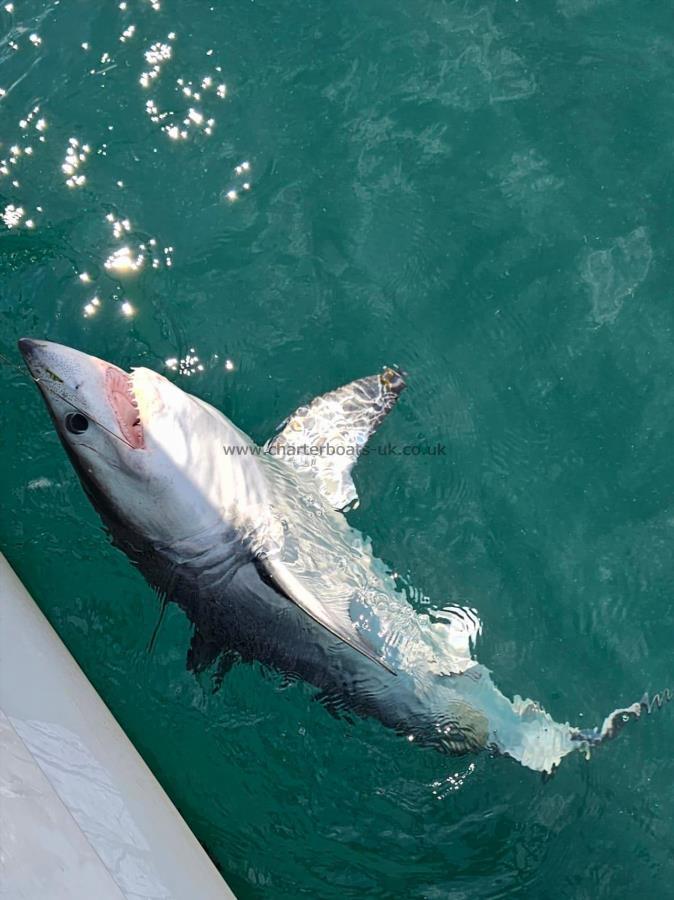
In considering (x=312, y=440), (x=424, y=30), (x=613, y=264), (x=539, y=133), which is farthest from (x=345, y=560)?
(x=424, y=30)

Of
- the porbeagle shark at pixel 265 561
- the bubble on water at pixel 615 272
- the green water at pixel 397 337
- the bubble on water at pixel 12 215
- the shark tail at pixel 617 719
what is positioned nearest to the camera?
the porbeagle shark at pixel 265 561

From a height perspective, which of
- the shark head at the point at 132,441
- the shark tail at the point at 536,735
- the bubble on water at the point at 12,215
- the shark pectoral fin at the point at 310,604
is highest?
the bubble on water at the point at 12,215

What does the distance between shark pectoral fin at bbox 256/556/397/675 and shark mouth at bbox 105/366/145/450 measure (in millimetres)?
886

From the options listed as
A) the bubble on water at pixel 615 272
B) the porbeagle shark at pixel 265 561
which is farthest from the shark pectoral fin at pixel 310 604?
the bubble on water at pixel 615 272

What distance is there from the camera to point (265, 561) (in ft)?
14.9

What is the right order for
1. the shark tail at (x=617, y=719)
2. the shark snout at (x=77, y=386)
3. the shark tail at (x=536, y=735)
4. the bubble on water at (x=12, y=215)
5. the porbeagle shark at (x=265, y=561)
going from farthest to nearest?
1. the bubble on water at (x=12, y=215)
2. the shark tail at (x=617, y=719)
3. the shark tail at (x=536, y=735)
4. the porbeagle shark at (x=265, y=561)
5. the shark snout at (x=77, y=386)

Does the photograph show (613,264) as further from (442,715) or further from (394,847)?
(394,847)

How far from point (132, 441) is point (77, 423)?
0.27 meters

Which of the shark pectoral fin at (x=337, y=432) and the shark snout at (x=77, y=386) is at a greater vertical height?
the shark snout at (x=77, y=386)

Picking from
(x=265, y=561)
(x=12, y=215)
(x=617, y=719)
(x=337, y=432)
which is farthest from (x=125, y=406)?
(x=617, y=719)

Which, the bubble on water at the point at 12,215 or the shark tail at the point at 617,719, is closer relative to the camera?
the shark tail at the point at 617,719

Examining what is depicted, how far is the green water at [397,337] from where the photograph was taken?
584 centimetres

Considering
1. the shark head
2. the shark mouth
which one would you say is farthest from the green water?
the shark mouth

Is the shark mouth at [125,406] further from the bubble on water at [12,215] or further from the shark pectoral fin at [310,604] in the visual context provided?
the bubble on water at [12,215]
